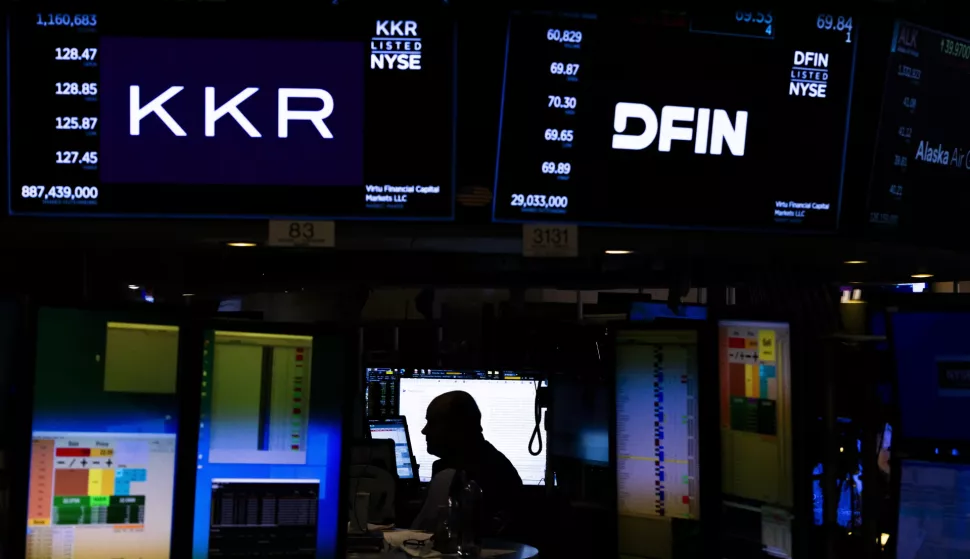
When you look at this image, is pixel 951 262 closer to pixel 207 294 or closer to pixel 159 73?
pixel 159 73

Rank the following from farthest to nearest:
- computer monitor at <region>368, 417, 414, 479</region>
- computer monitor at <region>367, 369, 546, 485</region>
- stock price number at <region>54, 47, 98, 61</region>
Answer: computer monitor at <region>367, 369, 546, 485</region> → computer monitor at <region>368, 417, 414, 479</region> → stock price number at <region>54, 47, 98, 61</region>

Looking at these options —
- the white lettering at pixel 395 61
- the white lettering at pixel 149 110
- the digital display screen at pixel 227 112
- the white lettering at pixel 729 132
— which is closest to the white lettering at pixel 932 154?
the white lettering at pixel 729 132

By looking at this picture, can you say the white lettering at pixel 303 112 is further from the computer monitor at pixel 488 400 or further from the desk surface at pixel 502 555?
the computer monitor at pixel 488 400

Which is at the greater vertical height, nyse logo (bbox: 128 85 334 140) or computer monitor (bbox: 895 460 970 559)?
nyse logo (bbox: 128 85 334 140)

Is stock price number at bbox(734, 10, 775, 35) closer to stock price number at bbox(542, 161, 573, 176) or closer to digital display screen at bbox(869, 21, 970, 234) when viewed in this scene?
digital display screen at bbox(869, 21, 970, 234)

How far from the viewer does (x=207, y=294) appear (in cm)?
754

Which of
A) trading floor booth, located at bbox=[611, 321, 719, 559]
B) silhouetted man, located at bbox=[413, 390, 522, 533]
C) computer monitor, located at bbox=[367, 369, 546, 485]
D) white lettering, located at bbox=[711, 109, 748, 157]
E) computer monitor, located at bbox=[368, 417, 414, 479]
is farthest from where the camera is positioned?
computer monitor, located at bbox=[367, 369, 546, 485]

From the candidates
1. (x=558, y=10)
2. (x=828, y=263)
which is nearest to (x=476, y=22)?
(x=558, y=10)

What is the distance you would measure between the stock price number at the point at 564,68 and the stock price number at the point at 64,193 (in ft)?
5.40

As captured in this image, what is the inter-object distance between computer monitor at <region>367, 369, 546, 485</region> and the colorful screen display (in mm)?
3180

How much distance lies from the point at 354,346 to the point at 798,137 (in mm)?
2009

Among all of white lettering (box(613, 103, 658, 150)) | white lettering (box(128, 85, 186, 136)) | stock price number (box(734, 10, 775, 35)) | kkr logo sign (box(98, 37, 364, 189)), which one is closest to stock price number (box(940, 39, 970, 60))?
stock price number (box(734, 10, 775, 35))

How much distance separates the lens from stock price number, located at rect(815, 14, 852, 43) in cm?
408

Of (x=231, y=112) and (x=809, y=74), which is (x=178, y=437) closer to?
(x=231, y=112)
